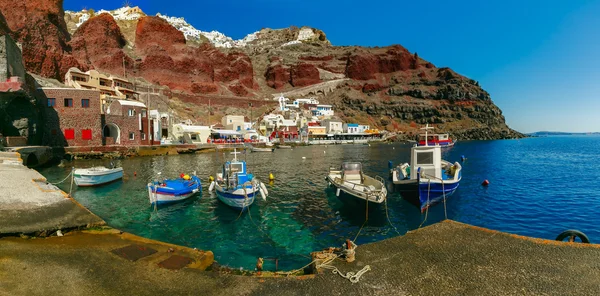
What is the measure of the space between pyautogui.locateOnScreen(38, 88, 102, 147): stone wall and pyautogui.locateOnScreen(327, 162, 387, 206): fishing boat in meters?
45.8

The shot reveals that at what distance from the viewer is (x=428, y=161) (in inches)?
777

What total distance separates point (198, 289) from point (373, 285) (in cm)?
398

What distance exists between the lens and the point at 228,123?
3484 inches

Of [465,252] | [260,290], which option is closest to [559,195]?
[465,252]

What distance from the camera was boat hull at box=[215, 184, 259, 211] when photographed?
16.9m

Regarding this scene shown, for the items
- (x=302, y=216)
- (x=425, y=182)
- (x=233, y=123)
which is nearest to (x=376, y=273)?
(x=302, y=216)

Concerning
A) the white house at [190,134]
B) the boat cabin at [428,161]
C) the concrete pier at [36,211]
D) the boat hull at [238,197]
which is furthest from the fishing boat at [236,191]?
the white house at [190,134]

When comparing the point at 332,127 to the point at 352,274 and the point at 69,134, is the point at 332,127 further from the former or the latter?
the point at 352,274

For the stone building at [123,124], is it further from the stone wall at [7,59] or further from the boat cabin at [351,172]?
the boat cabin at [351,172]

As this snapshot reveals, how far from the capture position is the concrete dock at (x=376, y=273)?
6.01 metres

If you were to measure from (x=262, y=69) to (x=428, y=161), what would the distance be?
158m

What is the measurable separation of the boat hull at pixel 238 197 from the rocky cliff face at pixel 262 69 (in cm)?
7993

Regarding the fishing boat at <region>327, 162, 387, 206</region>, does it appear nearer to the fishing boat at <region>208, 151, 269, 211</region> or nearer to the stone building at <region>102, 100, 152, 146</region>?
the fishing boat at <region>208, 151, 269, 211</region>

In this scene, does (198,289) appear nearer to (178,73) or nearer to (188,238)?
(188,238)
